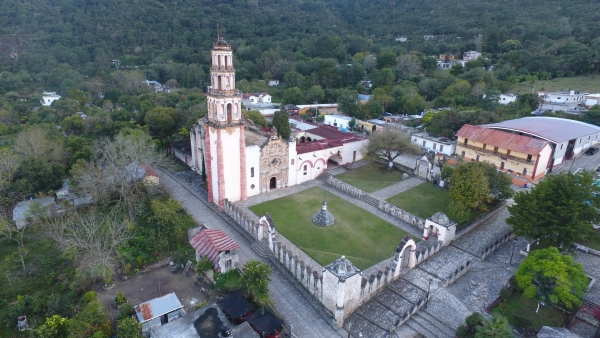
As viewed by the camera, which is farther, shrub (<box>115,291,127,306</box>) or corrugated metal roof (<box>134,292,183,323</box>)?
shrub (<box>115,291,127,306</box>)

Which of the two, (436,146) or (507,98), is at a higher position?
(507,98)

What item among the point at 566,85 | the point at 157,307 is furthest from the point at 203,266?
Result: the point at 566,85

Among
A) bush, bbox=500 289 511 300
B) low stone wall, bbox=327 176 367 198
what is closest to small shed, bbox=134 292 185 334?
bush, bbox=500 289 511 300

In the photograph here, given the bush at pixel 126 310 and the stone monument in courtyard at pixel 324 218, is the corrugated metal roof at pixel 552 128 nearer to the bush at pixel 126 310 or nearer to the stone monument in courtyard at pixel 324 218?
the stone monument in courtyard at pixel 324 218

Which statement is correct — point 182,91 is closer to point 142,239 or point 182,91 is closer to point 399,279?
point 142,239

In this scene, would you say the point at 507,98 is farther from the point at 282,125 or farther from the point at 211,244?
the point at 211,244

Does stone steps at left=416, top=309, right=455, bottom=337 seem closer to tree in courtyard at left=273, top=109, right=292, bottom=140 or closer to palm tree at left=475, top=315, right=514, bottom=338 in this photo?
palm tree at left=475, top=315, right=514, bottom=338

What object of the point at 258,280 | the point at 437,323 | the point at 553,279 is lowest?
the point at 437,323
